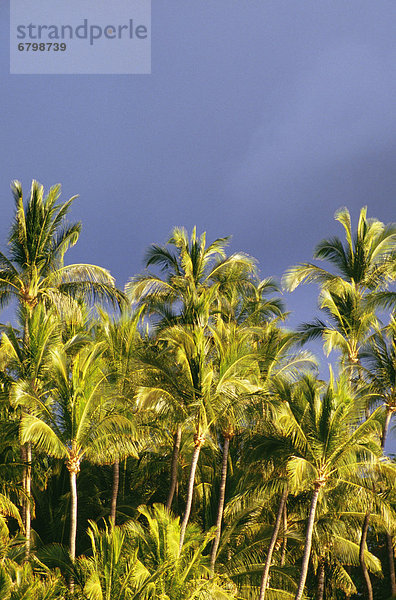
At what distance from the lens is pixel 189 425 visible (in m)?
19.4

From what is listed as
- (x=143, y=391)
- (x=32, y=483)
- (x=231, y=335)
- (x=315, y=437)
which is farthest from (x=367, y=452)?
(x=32, y=483)

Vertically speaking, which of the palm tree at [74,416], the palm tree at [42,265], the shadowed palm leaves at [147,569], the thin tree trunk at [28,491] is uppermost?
the palm tree at [42,265]

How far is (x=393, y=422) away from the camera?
23.2 meters

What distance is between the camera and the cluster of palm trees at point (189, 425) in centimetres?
1734

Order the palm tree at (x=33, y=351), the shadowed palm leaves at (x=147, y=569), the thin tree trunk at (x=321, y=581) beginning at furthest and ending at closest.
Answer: the thin tree trunk at (x=321, y=581), the palm tree at (x=33, y=351), the shadowed palm leaves at (x=147, y=569)

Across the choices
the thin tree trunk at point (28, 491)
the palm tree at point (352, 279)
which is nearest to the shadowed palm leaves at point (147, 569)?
the thin tree trunk at point (28, 491)

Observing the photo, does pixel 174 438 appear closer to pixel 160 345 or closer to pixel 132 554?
pixel 160 345

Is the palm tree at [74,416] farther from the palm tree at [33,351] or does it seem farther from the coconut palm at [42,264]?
the coconut palm at [42,264]

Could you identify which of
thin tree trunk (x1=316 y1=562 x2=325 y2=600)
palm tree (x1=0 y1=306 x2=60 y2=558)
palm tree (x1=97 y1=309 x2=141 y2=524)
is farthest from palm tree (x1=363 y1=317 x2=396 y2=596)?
palm tree (x1=0 y1=306 x2=60 y2=558)

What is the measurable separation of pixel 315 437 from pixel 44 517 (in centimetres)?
1089

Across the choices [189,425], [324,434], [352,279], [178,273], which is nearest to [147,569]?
[189,425]

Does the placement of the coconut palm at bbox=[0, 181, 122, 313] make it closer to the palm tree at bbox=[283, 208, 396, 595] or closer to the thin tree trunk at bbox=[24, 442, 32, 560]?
the thin tree trunk at bbox=[24, 442, 32, 560]

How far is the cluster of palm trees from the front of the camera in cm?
1734

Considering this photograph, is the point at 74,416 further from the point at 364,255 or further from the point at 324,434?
the point at 364,255
